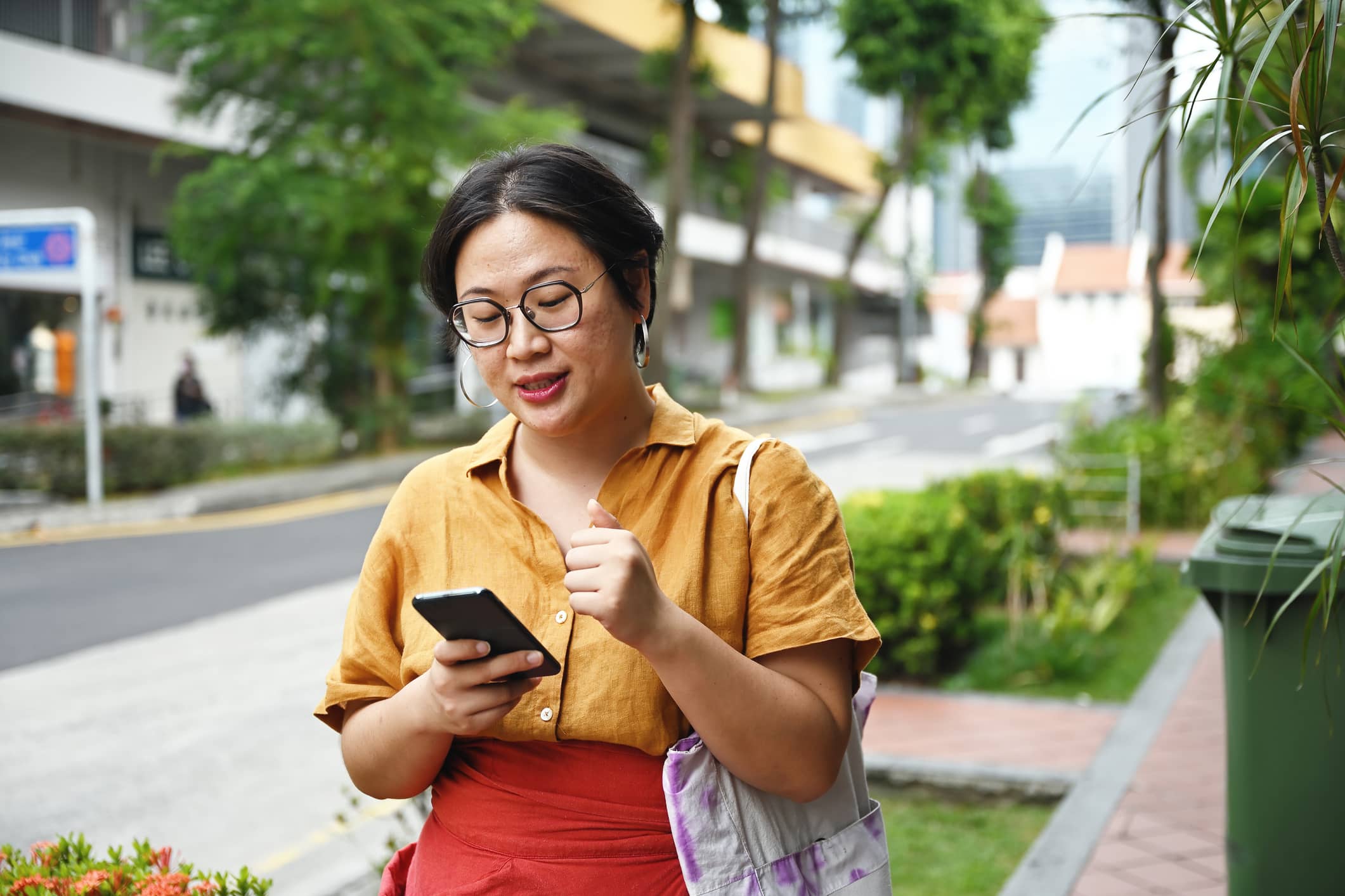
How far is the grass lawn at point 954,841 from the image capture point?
4.08 meters

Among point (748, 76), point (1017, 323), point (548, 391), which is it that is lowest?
point (548, 391)

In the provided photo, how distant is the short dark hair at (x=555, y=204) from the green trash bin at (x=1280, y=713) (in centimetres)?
175

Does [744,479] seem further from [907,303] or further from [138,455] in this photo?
[907,303]

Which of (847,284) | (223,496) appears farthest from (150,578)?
(847,284)

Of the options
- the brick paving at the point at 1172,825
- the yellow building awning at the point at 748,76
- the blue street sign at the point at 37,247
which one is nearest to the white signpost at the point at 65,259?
the blue street sign at the point at 37,247

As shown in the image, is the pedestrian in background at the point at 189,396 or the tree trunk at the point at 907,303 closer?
the pedestrian in background at the point at 189,396

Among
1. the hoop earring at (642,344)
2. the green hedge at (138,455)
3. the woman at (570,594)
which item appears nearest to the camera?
the woman at (570,594)

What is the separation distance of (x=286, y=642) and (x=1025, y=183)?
150 ft

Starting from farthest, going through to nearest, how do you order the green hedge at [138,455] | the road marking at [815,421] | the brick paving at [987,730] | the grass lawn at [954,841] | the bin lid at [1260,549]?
the road marking at [815,421]
the green hedge at [138,455]
the brick paving at [987,730]
the grass lawn at [954,841]
the bin lid at [1260,549]

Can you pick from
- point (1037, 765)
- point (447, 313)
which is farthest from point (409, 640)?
point (1037, 765)

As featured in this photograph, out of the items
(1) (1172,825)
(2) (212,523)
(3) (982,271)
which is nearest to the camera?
(1) (1172,825)

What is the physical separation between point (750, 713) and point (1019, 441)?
23976 mm

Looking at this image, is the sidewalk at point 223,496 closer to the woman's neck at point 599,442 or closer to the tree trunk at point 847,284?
the woman's neck at point 599,442

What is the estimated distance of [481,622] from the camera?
58.2 inches
